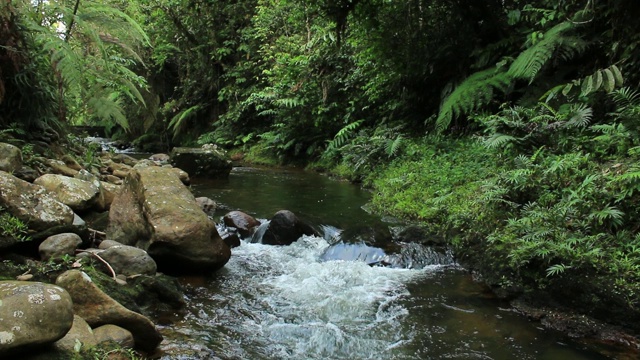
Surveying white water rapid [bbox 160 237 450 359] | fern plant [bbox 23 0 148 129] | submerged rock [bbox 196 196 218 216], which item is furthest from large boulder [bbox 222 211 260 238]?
fern plant [bbox 23 0 148 129]

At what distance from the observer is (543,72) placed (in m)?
7.94

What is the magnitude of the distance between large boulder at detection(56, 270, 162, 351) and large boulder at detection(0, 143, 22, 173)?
9.05ft

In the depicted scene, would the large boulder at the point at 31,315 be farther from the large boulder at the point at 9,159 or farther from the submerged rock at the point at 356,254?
the submerged rock at the point at 356,254

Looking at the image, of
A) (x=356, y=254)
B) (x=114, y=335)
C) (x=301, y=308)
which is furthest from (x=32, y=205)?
(x=356, y=254)

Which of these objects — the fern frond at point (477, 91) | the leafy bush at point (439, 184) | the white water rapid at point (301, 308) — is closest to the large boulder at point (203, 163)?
the leafy bush at point (439, 184)

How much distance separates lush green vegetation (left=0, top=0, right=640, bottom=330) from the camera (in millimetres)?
4441

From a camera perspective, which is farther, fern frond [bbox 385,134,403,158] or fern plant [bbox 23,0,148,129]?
fern frond [bbox 385,134,403,158]

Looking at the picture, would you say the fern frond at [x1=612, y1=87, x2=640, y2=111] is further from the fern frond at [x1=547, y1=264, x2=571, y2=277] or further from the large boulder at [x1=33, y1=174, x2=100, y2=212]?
the large boulder at [x1=33, y1=174, x2=100, y2=212]

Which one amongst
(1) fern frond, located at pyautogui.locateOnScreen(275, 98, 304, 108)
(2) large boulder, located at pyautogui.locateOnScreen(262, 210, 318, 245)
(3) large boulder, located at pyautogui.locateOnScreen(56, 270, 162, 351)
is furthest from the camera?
(1) fern frond, located at pyautogui.locateOnScreen(275, 98, 304, 108)

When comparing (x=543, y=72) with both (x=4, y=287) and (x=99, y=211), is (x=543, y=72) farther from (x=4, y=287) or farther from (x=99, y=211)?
(x=4, y=287)

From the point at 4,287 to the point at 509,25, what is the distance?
32.2ft

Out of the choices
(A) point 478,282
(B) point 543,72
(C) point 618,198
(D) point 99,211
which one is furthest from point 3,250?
(B) point 543,72

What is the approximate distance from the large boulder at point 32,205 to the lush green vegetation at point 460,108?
2471 mm

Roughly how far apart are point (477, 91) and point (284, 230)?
15.3 feet
